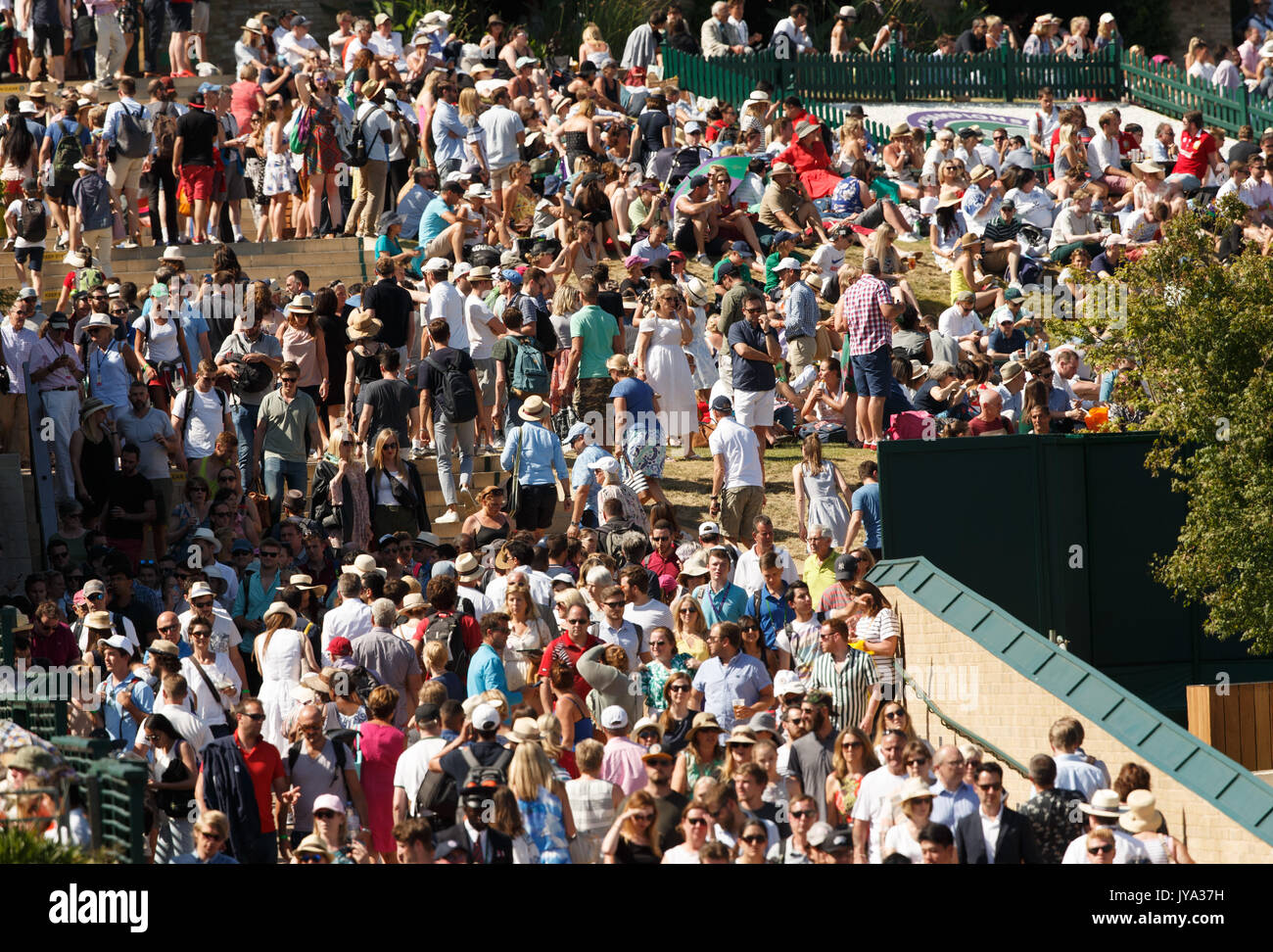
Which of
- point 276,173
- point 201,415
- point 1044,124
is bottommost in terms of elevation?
point 201,415

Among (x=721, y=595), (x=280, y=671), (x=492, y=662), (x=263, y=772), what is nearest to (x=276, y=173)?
(x=721, y=595)

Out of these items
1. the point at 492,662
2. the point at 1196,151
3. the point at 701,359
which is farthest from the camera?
the point at 1196,151

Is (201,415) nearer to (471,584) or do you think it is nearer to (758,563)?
(471,584)

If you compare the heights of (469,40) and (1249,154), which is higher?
(469,40)

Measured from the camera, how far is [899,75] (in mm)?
33781

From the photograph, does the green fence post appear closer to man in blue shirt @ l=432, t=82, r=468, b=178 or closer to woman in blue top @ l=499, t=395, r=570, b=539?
man in blue shirt @ l=432, t=82, r=468, b=178

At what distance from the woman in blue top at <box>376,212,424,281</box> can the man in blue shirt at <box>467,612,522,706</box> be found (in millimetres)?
7794

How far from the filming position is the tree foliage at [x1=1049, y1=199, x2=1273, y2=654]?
17.9 m

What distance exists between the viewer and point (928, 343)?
22.2 meters

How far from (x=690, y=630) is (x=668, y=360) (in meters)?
4.89

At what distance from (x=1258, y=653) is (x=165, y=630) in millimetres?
9195

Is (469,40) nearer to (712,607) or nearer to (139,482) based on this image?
(139,482)
